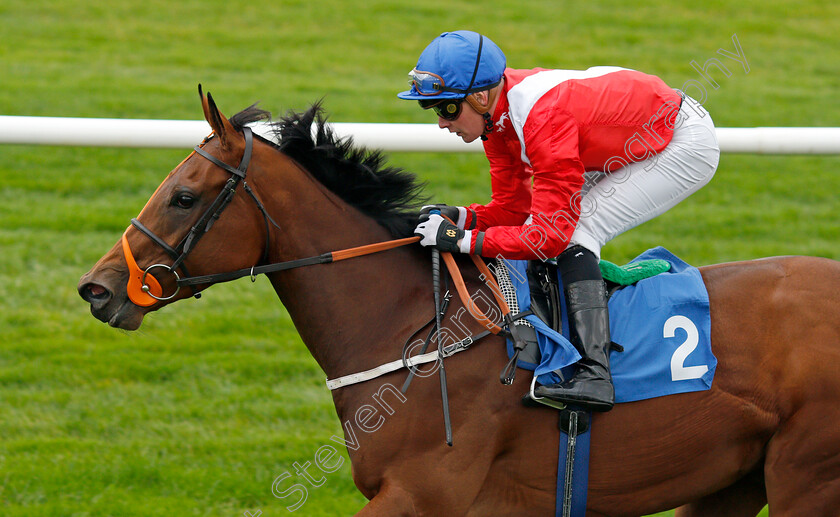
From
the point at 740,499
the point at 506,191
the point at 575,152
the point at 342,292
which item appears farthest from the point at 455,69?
the point at 740,499

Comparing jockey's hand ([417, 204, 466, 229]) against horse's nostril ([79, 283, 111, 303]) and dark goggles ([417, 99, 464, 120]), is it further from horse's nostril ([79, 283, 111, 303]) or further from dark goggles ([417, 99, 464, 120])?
horse's nostril ([79, 283, 111, 303])

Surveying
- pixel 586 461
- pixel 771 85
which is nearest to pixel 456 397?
pixel 586 461

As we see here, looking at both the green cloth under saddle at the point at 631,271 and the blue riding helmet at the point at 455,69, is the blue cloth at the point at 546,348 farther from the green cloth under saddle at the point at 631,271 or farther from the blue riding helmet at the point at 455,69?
the blue riding helmet at the point at 455,69

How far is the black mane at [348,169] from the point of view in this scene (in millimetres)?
3199

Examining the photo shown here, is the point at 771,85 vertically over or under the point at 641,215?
under

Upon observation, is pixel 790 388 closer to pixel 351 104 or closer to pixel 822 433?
pixel 822 433

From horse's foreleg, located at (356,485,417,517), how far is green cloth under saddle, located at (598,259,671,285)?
1.05 meters

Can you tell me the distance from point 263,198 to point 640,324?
136 cm

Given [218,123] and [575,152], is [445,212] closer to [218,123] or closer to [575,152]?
[575,152]

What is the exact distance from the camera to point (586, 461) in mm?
3131

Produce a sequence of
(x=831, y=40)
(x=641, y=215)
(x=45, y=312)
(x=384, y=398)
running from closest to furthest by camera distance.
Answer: (x=384, y=398), (x=641, y=215), (x=45, y=312), (x=831, y=40)

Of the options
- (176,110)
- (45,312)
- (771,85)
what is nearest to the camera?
(45,312)

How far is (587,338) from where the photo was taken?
9.97ft

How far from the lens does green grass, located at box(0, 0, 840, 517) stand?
14.9ft
